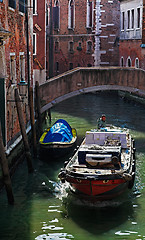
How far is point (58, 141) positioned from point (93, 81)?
2639 millimetres

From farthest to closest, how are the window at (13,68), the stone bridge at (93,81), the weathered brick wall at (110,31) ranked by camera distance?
the weathered brick wall at (110,31) → the stone bridge at (93,81) → the window at (13,68)

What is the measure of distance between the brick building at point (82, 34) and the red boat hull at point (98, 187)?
742 inches

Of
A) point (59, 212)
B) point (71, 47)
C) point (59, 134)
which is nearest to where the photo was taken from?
point (59, 212)

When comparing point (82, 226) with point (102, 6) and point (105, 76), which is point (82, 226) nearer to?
point (105, 76)

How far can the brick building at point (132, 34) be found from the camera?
A: 2052 cm

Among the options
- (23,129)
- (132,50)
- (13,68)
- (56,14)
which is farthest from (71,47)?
(23,129)

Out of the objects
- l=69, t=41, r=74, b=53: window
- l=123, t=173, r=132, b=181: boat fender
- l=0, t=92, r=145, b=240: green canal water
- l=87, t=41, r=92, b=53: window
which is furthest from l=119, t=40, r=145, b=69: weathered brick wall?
l=123, t=173, r=132, b=181: boat fender

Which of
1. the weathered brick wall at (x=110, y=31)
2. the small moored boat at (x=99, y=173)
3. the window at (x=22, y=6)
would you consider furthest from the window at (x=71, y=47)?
the small moored boat at (x=99, y=173)

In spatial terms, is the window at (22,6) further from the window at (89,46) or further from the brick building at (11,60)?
the window at (89,46)

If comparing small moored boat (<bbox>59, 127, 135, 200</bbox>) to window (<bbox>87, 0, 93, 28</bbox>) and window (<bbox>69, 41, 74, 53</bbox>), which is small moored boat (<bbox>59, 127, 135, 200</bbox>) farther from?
window (<bbox>69, 41, 74, 53</bbox>)

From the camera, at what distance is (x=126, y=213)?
29.1 ft

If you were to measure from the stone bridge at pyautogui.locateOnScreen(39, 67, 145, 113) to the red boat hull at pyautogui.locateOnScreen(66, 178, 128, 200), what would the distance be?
223 inches

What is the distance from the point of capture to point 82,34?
2945 centimetres

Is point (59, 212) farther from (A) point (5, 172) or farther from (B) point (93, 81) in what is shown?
(B) point (93, 81)
